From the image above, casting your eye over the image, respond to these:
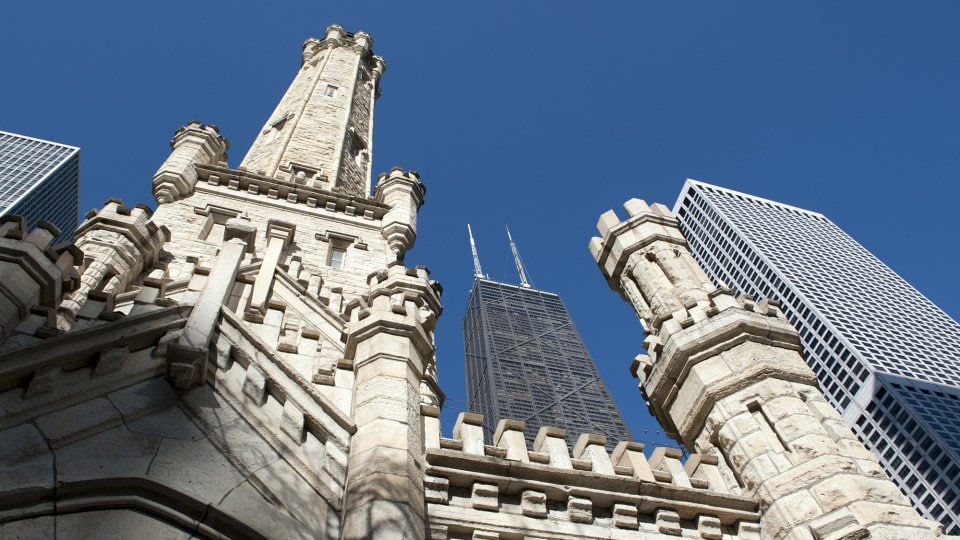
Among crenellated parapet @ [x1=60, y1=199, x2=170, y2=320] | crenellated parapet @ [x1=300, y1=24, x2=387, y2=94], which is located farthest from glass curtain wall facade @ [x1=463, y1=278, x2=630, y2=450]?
crenellated parapet @ [x1=60, y1=199, x2=170, y2=320]

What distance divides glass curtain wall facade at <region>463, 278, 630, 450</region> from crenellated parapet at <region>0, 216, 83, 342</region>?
2397 inches

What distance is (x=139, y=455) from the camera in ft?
20.8

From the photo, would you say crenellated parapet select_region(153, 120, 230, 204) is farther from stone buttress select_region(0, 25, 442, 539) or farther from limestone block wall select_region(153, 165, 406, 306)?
stone buttress select_region(0, 25, 442, 539)

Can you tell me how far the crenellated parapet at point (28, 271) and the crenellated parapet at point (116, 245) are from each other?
10.2 feet

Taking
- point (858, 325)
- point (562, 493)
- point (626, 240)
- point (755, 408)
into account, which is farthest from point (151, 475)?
point (858, 325)

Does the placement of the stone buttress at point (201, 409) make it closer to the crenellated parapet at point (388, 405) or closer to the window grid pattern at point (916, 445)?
the crenellated parapet at point (388, 405)

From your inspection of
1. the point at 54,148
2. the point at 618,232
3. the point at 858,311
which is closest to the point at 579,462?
the point at 618,232

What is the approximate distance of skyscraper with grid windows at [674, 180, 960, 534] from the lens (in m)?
76.1

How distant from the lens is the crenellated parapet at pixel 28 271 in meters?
8.34

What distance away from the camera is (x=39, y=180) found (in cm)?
10006

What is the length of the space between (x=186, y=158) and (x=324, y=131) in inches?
312

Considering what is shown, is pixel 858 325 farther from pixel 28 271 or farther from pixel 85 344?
pixel 85 344

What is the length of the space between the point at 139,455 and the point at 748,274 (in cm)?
Answer: 11220

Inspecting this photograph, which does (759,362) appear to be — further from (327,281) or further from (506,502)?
(327,281)
